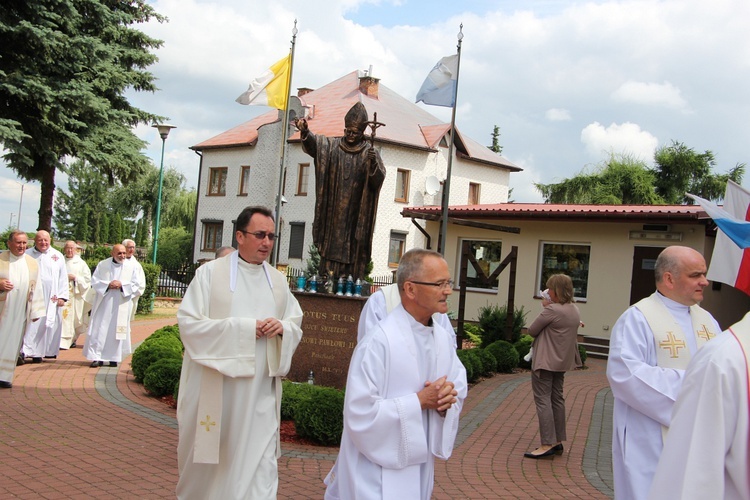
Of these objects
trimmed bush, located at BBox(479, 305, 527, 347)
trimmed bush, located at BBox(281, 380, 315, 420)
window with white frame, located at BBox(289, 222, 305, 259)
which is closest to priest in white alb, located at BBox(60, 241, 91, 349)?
trimmed bush, located at BBox(281, 380, 315, 420)

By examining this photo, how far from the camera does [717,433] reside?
230cm

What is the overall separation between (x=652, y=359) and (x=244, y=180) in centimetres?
3812

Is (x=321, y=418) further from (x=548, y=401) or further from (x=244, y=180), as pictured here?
(x=244, y=180)

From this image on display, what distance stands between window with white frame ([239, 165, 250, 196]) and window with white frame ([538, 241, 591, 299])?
74.2 ft

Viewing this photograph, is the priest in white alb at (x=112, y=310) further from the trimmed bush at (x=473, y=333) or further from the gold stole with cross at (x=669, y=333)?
the gold stole with cross at (x=669, y=333)

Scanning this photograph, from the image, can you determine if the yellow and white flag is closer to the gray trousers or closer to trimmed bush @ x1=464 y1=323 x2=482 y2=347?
trimmed bush @ x1=464 y1=323 x2=482 y2=347

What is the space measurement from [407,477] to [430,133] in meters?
36.7

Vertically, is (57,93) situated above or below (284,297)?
above

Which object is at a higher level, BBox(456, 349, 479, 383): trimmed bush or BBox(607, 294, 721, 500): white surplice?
BBox(607, 294, 721, 500): white surplice

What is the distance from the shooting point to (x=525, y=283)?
22.3 meters

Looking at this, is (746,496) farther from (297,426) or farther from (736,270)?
(297,426)

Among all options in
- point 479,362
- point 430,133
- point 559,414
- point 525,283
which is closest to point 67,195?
point 430,133

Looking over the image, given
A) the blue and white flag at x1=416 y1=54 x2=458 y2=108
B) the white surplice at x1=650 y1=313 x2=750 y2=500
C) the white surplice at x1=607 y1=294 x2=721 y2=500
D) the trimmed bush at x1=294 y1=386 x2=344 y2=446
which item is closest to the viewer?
the white surplice at x1=650 y1=313 x2=750 y2=500

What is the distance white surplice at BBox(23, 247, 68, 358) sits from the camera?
12.1 m
